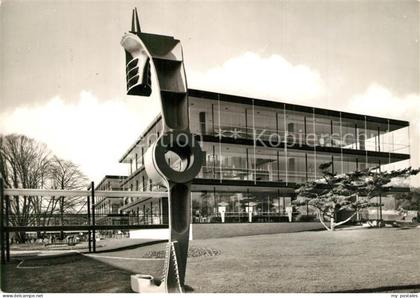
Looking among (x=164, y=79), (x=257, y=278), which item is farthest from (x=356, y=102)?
(x=164, y=79)

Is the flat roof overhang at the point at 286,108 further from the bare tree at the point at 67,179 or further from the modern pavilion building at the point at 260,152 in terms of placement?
the bare tree at the point at 67,179

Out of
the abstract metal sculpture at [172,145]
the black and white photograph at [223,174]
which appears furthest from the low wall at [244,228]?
the abstract metal sculpture at [172,145]

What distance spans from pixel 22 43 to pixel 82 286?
26.0 feet

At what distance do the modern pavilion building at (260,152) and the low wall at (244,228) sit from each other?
30.1 inches

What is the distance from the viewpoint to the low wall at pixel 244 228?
28409mm

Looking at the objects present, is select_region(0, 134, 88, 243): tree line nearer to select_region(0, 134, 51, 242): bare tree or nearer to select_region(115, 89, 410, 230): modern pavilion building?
select_region(0, 134, 51, 242): bare tree

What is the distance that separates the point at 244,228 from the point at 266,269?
645 inches

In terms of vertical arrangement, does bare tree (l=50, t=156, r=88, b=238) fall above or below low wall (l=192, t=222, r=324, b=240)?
above

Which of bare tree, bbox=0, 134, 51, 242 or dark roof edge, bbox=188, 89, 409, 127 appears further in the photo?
bare tree, bbox=0, 134, 51, 242

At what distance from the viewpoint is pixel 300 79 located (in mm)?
36031

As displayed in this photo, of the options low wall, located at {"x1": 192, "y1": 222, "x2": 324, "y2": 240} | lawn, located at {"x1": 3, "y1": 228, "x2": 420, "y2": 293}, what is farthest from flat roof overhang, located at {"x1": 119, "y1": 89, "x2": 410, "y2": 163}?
lawn, located at {"x1": 3, "y1": 228, "x2": 420, "y2": 293}

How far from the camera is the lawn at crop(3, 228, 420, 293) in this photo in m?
11.8

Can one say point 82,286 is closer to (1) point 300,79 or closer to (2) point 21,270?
(2) point 21,270

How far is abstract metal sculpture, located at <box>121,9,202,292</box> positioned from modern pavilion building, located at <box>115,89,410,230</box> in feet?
67.0
